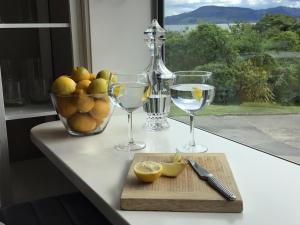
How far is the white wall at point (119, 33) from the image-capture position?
1.45 m

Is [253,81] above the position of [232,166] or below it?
above

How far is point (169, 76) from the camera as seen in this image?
1.29 m

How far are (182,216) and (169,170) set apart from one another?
15 cm

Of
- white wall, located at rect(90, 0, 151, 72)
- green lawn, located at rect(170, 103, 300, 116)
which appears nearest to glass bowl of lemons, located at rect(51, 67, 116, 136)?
white wall, located at rect(90, 0, 151, 72)

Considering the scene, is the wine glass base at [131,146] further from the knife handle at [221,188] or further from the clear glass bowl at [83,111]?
the knife handle at [221,188]

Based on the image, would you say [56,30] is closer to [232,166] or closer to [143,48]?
[143,48]

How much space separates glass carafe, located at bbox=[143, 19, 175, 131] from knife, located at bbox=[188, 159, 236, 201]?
1.42 feet

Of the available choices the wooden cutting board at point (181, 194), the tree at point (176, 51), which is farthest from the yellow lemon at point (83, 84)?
the tree at point (176, 51)

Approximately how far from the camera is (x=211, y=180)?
0.72 meters

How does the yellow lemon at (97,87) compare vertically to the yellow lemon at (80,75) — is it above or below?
below

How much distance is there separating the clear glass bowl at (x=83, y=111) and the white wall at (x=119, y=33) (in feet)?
1.23

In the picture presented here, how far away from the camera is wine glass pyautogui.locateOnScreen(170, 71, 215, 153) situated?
0.95 meters

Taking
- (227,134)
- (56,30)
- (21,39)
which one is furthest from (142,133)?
(21,39)

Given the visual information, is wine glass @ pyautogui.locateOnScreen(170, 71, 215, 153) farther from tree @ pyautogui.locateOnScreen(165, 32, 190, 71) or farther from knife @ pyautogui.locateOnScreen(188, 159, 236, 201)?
tree @ pyautogui.locateOnScreen(165, 32, 190, 71)
